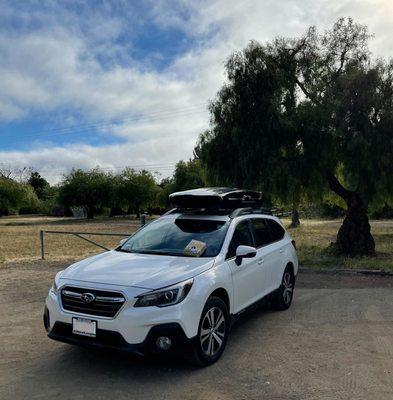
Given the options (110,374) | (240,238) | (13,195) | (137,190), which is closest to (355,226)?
(240,238)

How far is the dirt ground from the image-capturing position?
4312 mm

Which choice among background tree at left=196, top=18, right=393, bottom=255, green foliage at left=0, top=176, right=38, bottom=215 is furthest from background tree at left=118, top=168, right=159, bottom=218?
background tree at left=196, top=18, right=393, bottom=255

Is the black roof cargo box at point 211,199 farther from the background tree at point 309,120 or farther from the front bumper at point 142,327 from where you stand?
the background tree at point 309,120

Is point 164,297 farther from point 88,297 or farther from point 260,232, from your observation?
point 260,232

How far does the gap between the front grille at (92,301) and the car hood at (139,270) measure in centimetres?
13

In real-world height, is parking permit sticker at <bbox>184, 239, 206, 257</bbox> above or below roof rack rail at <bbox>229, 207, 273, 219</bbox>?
below

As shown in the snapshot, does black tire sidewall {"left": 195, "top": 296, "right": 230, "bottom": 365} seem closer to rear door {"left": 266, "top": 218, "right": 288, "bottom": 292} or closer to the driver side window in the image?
the driver side window

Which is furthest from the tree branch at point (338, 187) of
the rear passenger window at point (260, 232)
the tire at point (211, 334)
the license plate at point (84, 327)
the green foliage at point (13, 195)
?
the green foliage at point (13, 195)

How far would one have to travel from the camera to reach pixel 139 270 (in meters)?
4.94

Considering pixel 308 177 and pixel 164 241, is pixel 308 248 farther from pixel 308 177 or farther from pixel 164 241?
pixel 164 241

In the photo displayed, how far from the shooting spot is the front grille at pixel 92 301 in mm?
4504

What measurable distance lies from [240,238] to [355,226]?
28.8 ft

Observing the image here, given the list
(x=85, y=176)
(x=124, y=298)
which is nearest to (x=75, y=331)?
(x=124, y=298)

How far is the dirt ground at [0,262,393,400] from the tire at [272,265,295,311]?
146 mm
